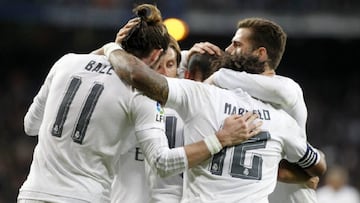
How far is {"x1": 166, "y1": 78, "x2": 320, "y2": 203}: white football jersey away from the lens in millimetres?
5156

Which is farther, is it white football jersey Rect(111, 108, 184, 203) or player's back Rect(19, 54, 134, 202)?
white football jersey Rect(111, 108, 184, 203)

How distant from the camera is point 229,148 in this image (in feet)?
17.1

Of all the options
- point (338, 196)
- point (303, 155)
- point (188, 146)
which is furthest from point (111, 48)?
point (338, 196)

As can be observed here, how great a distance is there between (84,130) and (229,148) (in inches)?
29.6

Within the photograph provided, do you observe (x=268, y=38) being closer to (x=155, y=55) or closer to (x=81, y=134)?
(x=155, y=55)

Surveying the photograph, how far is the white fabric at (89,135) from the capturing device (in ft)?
17.2

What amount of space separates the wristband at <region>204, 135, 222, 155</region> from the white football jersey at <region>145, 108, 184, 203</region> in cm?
49

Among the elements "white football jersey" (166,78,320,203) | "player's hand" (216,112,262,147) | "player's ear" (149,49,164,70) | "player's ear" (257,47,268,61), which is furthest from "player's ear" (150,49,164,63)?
"player's ear" (257,47,268,61)

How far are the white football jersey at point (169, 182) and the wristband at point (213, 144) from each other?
0.49m

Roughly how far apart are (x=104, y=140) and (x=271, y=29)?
46.0 inches

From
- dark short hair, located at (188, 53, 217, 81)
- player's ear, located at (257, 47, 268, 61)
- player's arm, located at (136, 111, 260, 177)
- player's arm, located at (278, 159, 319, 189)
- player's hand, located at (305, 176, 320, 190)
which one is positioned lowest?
player's hand, located at (305, 176, 320, 190)

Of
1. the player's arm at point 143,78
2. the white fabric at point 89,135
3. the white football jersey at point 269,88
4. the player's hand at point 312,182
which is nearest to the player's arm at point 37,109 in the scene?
the white fabric at point 89,135

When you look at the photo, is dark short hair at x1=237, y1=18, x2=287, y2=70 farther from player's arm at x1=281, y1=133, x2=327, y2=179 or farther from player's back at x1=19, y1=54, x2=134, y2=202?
player's back at x1=19, y1=54, x2=134, y2=202

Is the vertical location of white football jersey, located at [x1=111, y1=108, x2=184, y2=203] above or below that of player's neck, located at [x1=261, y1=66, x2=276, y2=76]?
below
